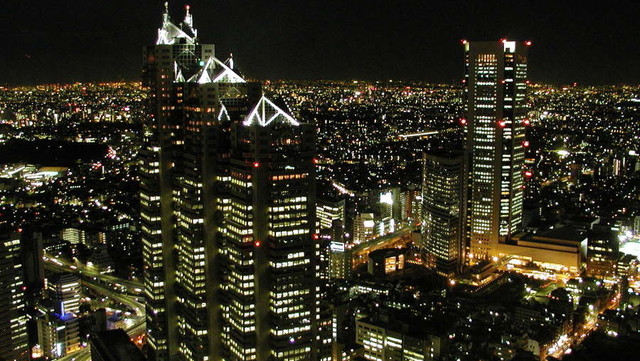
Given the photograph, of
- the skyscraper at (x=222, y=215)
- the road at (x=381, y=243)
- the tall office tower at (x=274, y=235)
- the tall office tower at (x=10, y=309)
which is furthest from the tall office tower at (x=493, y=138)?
the tall office tower at (x=10, y=309)

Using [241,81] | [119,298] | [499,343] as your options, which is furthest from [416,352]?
[119,298]

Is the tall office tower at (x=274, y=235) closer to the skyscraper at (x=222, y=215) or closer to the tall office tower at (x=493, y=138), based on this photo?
the skyscraper at (x=222, y=215)

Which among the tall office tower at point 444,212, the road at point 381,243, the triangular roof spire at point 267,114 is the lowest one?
the road at point 381,243

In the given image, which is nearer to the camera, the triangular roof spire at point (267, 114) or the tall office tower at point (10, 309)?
the triangular roof spire at point (267, 114)

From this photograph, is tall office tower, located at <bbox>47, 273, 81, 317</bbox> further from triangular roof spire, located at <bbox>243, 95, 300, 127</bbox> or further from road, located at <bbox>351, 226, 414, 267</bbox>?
triangular roof spire, located at <bbox>243, 95, 300, 127</bbox>

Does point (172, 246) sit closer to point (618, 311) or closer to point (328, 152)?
point (618, 311)

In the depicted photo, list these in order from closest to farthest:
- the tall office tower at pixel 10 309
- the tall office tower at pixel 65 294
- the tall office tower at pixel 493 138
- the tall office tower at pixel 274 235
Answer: the tall office tower at pixel 274 235 < the tall office tower at pixel 10 309 < the tall office tower at pixel 65 294 < the tall office tower at pixel 493 138
